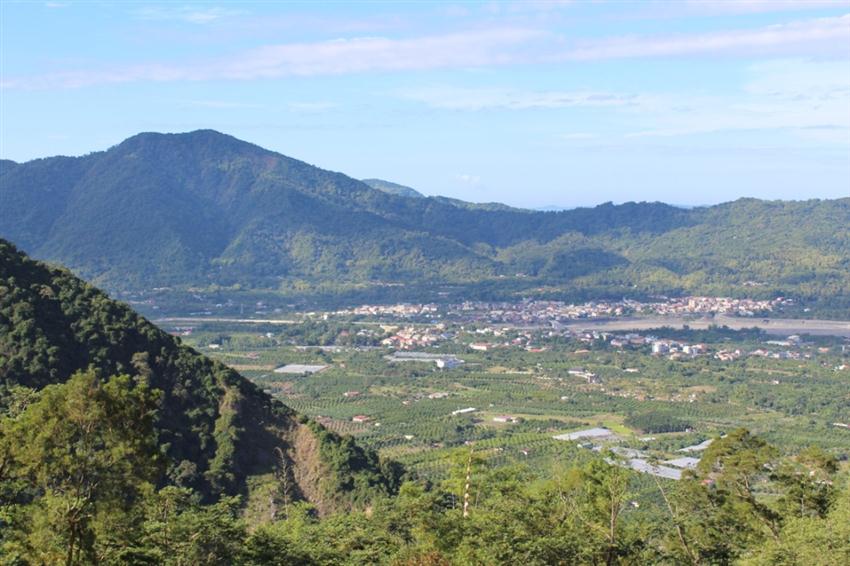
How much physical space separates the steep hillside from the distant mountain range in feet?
264

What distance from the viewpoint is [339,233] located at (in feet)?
474

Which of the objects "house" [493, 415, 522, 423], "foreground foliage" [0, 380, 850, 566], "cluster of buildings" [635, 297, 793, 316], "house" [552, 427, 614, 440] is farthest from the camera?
"cluster of buildings" [635, 297, 793, 316]

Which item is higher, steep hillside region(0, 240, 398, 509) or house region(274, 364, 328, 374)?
steep hillside region(0, 240, 398, 509)

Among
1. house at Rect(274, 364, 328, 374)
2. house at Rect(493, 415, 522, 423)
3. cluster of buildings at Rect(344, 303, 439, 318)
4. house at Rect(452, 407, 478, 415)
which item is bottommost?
house at Rect(493, 415, 522, 423)

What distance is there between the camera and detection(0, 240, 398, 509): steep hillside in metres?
29.3

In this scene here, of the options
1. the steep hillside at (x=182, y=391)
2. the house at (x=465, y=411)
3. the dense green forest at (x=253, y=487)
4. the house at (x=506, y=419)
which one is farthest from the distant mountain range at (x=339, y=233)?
the dense green forest at (x=253, y=487)

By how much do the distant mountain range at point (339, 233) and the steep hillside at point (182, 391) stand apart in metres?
80.4

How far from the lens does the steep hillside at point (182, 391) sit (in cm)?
2926

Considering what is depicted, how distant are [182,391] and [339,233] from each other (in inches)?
4457

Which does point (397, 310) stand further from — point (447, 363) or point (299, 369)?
point (299, 369)

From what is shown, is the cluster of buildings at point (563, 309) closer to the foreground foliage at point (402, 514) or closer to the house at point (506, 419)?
the house at point (506, 419)

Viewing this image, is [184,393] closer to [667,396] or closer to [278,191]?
[667,396]

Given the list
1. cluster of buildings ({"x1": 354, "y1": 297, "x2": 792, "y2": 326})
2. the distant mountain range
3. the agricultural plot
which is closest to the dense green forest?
the agricultural plot

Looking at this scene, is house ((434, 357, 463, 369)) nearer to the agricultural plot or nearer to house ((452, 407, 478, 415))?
the agricultural plot
